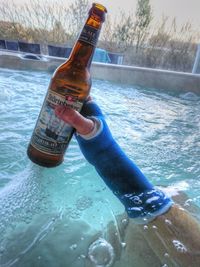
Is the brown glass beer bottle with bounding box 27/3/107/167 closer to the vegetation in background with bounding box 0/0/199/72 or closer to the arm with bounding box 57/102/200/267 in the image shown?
the arm with bounding box 57/102/200/267

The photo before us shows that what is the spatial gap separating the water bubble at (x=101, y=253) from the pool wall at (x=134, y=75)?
2.55m

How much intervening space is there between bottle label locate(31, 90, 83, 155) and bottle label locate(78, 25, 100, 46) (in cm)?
13

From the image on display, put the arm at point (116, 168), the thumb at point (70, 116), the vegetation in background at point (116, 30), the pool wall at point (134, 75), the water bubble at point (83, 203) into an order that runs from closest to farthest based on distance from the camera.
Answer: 1. the thumb at point (70, 116)
2. the arm at point (116, 168)
3. the water bubble at point (83, 203)
4. the pool wall at point (134, 75)
5. the vegetation in background at point (116, 30)

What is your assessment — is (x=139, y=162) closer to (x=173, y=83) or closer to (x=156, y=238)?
(x=156, y=238)

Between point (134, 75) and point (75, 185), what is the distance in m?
2.37

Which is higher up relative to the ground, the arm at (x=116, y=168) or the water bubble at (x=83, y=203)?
the arm at (x=116, y=168)

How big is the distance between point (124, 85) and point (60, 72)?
97.8 inches

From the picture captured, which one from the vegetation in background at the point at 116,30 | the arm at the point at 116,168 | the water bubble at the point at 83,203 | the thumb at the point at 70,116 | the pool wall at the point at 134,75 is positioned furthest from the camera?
the vegetation in background at the point at 116,30

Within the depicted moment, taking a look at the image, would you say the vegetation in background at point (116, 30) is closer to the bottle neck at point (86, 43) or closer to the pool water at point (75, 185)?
the pool water at point (75, 185)

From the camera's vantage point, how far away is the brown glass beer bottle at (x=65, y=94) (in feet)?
1.80

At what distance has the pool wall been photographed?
3.04m

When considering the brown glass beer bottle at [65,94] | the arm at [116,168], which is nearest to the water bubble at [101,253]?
the arm at [116,168]

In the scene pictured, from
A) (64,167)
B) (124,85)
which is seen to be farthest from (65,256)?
(124,85)

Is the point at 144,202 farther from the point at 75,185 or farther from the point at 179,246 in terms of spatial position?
the point at 75,185
